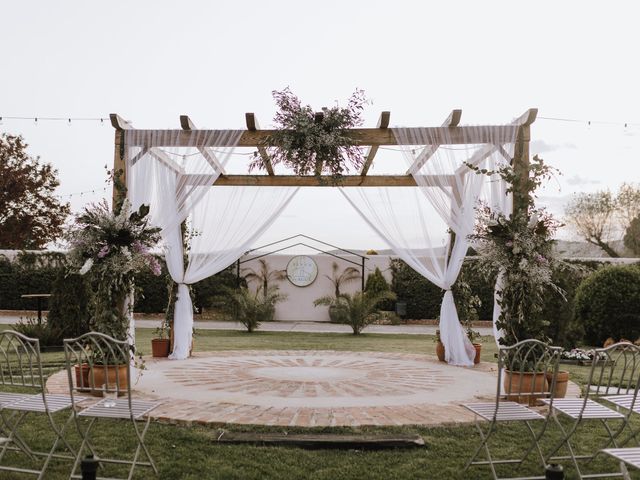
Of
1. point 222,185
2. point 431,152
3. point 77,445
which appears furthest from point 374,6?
point 77,445

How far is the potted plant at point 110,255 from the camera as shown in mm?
6340

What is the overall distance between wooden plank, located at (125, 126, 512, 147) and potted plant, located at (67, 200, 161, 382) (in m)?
1.21

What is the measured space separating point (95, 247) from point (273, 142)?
7.79 feet

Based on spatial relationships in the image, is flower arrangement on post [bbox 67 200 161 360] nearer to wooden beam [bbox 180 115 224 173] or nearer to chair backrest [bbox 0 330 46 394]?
chair backrest [bbox 0 330 46 394]

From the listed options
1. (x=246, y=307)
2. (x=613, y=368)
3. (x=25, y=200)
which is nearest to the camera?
(x=613, y=368)

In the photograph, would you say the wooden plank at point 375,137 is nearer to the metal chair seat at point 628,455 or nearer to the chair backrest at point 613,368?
the chair backrest at point 613,368

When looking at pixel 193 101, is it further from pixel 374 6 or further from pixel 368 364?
pixel 368 364

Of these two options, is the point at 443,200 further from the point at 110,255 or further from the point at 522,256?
the point at 110,255

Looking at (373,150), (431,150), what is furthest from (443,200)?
(373,150)

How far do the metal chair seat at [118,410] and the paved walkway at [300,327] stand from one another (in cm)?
1070

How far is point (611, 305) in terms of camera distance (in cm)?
1103

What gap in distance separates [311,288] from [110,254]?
37.9 feet

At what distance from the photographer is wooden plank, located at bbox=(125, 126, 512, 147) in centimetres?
725

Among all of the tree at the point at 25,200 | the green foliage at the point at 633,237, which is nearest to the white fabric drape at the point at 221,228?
the tree at the point at 25,200
